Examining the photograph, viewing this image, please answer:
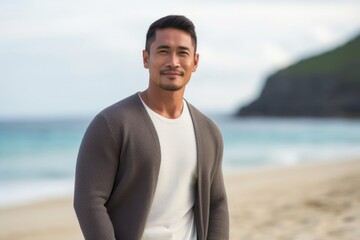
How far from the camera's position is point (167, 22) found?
2342mm

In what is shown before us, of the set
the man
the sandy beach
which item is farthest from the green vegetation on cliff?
the man

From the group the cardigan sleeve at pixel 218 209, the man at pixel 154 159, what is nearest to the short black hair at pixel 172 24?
the man at pixel 154 159

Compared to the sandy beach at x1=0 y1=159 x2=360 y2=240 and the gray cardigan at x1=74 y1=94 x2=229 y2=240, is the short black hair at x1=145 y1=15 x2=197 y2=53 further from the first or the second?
the sandy beach at x1=0 y1=159 x2=360 y2=240

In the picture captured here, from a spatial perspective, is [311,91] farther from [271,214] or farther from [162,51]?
[162,51]

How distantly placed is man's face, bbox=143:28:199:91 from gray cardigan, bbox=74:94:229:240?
0.13 metres

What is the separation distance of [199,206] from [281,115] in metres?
93.2

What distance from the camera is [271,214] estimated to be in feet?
26.7

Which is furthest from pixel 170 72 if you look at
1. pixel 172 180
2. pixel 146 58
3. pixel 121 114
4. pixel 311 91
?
pixel 311 91

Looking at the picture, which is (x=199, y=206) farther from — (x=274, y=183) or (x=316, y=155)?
(x=316, y=155)

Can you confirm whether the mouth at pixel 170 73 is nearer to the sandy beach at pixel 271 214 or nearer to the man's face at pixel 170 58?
the man's face at pixel 170 58

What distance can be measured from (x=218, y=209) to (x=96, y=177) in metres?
0.56

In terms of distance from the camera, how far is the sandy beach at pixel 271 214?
6621 mm

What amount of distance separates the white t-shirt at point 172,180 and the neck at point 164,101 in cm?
2

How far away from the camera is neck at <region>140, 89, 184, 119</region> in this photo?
2418 mm
